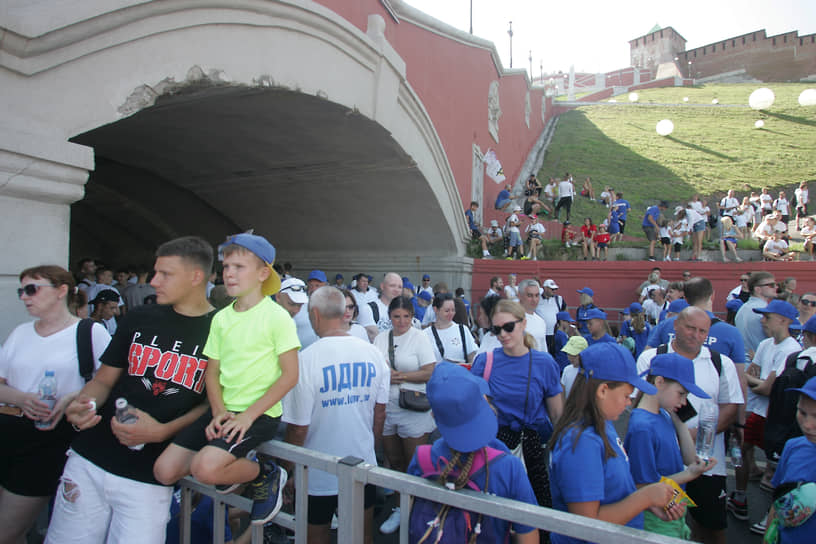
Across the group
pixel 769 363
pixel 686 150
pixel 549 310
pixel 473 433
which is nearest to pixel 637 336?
pixel 549 310

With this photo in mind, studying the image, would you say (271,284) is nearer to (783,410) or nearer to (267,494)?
(267,494)

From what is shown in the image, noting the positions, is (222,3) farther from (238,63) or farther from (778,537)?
(778,537)

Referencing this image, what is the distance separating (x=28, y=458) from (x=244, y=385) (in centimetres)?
124

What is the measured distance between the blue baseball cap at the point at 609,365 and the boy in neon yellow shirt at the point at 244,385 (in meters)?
1.33

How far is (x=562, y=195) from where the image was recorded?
16.1 metres

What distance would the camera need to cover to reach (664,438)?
241 cm

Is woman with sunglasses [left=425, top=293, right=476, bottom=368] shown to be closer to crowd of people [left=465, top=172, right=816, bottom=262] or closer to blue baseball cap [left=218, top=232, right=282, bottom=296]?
blue baseball cap [left=218, top=232, right=282, bottom=296]

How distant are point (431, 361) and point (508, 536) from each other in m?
2.08

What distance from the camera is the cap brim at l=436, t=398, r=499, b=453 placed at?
1798mm

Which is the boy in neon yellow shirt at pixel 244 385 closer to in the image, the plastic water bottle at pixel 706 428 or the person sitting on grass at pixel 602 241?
the plastic water bottle at pixel 706 428

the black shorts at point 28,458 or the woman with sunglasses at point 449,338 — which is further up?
the woman with sunglasses at point 449,338

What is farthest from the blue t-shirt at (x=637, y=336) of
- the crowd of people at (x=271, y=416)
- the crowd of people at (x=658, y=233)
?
the crowd of people at (x=658, y=233)

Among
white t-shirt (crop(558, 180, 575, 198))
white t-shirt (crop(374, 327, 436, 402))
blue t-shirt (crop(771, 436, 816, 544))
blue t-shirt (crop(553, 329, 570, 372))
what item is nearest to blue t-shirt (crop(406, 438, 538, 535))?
blue t-shirt (crop(771, 436, 816, 544))

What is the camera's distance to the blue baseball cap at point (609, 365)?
203cm
